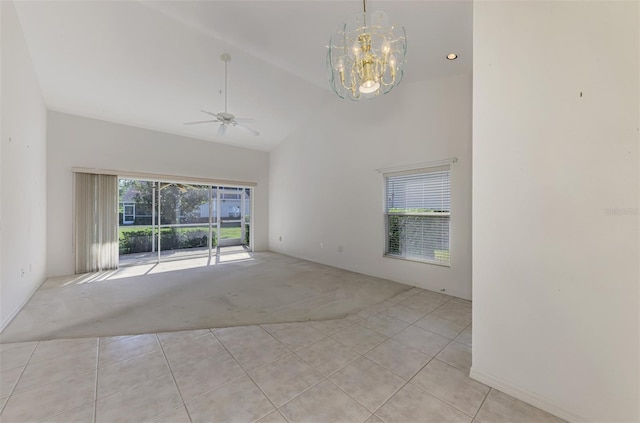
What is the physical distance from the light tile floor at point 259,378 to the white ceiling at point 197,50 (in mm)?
3502

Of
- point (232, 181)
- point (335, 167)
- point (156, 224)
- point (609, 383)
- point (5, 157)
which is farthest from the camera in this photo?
point (232, 181)

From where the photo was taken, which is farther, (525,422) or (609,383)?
(525,422)

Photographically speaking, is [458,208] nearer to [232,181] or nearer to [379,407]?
[379,407]

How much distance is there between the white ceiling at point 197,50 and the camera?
2.88 metres

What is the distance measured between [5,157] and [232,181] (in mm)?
4552

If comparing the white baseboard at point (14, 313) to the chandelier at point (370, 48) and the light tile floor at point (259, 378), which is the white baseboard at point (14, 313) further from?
the chandelier at point (370, 48)

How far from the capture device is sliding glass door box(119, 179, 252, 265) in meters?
6.19

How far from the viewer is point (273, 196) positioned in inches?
304

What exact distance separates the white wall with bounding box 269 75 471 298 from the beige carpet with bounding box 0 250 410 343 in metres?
0.63

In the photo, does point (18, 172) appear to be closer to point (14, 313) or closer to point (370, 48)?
point (14, 313)

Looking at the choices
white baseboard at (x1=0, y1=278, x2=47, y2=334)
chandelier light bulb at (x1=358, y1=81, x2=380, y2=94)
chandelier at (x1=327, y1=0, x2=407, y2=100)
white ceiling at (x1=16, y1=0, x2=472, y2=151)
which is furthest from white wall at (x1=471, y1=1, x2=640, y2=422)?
white baseboard at (x1=0, y1=278, x2=47, y2=334)

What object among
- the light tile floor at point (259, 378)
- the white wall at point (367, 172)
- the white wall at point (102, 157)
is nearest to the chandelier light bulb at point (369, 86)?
the white wall at point (367, 172)

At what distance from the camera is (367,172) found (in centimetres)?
493

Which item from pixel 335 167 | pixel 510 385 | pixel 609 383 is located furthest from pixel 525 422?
pixel 335 167
